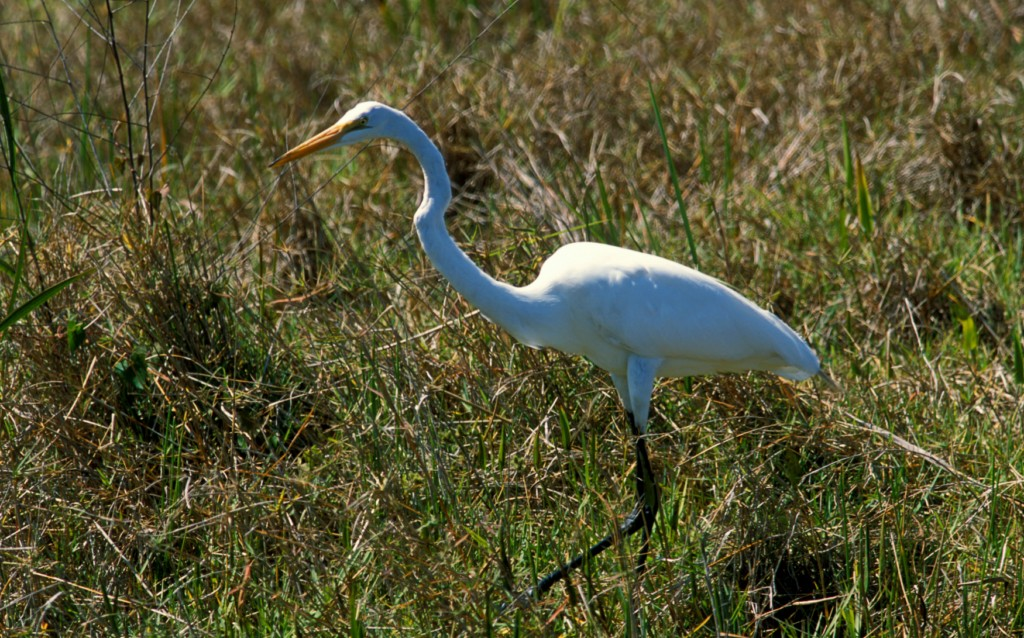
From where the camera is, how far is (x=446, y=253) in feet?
8.21

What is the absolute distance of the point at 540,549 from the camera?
8.50 feet

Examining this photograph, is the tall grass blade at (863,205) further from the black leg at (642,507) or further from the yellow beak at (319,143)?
the yellow beak at (319,143)

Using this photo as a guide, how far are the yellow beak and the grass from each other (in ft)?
1.67

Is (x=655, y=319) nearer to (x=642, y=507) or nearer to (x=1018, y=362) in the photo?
(x=642, y=507)

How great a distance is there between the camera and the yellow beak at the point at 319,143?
8.04 feet

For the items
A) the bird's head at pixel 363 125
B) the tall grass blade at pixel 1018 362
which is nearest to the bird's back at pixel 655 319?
the bird's head at pixel 363 125

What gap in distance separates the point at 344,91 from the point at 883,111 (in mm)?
2248

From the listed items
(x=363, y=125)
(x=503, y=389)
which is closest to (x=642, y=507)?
(x=503, y=389)

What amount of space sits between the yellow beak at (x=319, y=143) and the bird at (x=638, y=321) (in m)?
0.03

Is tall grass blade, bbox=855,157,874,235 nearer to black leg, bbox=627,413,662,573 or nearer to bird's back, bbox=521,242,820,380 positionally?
bird's back, bbox=521,242,820,380

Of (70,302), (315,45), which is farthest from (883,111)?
(70,302)

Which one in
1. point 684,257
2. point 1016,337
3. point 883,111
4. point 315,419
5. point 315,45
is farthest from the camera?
point 315,45

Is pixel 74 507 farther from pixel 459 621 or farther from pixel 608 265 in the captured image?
pixel 608 265

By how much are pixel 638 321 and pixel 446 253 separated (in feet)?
1.60
